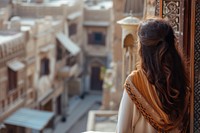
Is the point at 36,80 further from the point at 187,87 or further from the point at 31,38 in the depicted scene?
the point at 187,87

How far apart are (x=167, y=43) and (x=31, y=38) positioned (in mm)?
13880

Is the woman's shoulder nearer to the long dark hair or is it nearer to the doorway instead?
the long dark hair

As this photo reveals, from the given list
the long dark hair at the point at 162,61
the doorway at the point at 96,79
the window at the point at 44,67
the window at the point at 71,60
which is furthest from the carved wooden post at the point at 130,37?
the doorway at the point at 96,79

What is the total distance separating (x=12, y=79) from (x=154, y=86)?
12.6 m

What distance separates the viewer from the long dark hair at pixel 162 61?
279 cm

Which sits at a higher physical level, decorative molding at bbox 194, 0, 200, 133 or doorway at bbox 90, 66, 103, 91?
decorative molding at bbox 194, 0, 200, 133

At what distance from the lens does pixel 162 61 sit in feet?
9.27

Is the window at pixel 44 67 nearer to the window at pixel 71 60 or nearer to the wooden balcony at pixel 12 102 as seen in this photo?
the wooden balcony at pixel 12 102

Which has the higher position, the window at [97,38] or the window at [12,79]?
the window at [12,79]

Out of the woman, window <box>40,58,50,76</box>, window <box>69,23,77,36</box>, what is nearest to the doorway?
window <box>69,23,77,36</box>

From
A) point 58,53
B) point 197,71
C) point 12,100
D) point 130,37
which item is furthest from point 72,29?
point 197,71

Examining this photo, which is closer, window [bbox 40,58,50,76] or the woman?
the woman

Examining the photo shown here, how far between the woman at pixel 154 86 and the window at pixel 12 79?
12.2m

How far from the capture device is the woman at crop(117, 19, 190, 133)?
9.21 ft
